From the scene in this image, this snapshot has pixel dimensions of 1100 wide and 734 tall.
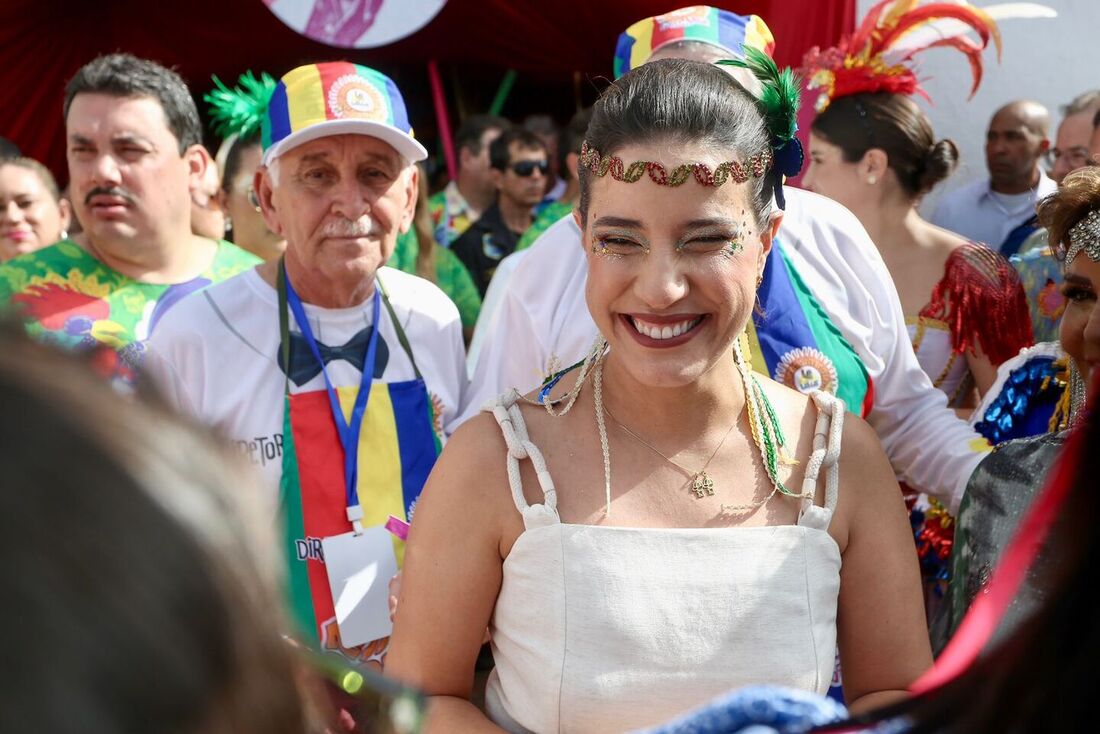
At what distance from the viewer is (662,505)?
6.33ft

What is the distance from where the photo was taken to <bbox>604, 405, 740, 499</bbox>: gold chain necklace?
196cm

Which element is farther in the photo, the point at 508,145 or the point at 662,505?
the point at 508,145

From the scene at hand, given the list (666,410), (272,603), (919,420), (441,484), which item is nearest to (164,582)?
(272,603)

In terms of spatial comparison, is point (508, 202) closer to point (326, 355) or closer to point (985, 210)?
point (985, 210)

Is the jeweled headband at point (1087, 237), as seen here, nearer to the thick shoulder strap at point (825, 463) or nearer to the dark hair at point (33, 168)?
the thick shoulder strap at point (825, 463)

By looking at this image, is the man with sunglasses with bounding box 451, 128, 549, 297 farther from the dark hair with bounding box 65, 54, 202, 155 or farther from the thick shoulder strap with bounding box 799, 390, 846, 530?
the thick shoulder strap with bounding box 799, 390, 846, 530

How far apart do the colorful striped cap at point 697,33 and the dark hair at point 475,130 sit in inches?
159

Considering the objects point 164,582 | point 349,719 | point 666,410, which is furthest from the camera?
point 666,410

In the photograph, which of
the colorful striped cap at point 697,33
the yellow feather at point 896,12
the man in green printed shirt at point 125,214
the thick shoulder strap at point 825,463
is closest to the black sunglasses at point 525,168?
the yellow feather at point 896,12

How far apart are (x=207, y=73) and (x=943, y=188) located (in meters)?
4.88

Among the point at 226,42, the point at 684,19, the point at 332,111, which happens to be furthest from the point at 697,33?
the point at 226,42

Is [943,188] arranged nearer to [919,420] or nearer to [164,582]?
[919,420]

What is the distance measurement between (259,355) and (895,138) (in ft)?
7.58

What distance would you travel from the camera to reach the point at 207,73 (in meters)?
8.03
